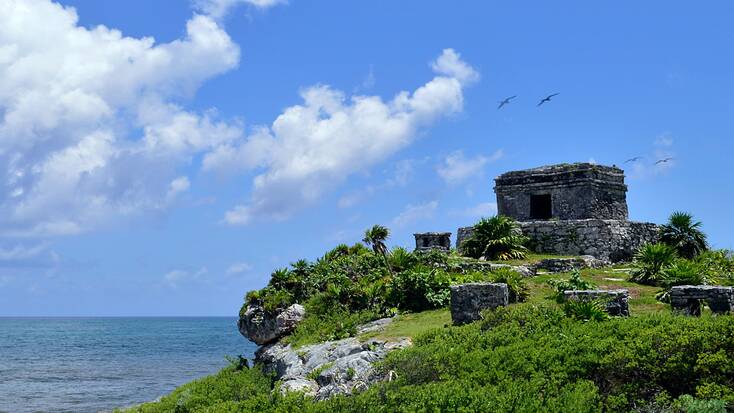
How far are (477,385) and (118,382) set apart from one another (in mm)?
31414

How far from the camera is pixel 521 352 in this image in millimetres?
12070

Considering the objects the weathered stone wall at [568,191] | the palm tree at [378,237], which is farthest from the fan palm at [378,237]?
the weathered stone wall at [568,191]

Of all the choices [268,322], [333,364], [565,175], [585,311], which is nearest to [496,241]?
[565,175]

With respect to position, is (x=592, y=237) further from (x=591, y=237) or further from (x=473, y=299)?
(x=473, y=299)

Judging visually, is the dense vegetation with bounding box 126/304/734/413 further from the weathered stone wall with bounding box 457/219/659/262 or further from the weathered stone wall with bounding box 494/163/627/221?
the weathered stone wall with bounding box 494/163/627/221

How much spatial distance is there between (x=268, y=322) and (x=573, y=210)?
45.9 feet

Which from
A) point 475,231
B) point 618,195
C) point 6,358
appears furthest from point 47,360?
point 618,195

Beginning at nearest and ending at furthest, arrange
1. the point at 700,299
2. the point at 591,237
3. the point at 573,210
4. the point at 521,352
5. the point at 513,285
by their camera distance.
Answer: the point at 521,352 < the point at 700,299 < the point at 513,285 < the point at 591,237 < the point at 573,210

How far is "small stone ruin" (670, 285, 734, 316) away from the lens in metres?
15.0

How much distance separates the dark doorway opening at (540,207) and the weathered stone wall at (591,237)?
2.27 metres

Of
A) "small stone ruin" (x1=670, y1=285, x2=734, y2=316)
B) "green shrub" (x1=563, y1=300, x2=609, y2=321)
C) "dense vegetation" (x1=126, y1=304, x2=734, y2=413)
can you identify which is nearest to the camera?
"dense vegetation" (x1=126, y1=304, x2=734, y2=413)

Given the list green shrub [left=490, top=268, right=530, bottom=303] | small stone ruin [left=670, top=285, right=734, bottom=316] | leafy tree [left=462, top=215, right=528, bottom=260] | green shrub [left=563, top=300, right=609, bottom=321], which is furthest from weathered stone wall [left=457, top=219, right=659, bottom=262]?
green shrub [left=563, top=300, right=609, bottom=321]

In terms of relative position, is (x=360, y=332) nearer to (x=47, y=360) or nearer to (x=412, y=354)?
A: (x=412, y=354)

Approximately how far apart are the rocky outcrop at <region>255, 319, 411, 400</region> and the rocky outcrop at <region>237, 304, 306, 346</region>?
5.38 feet
